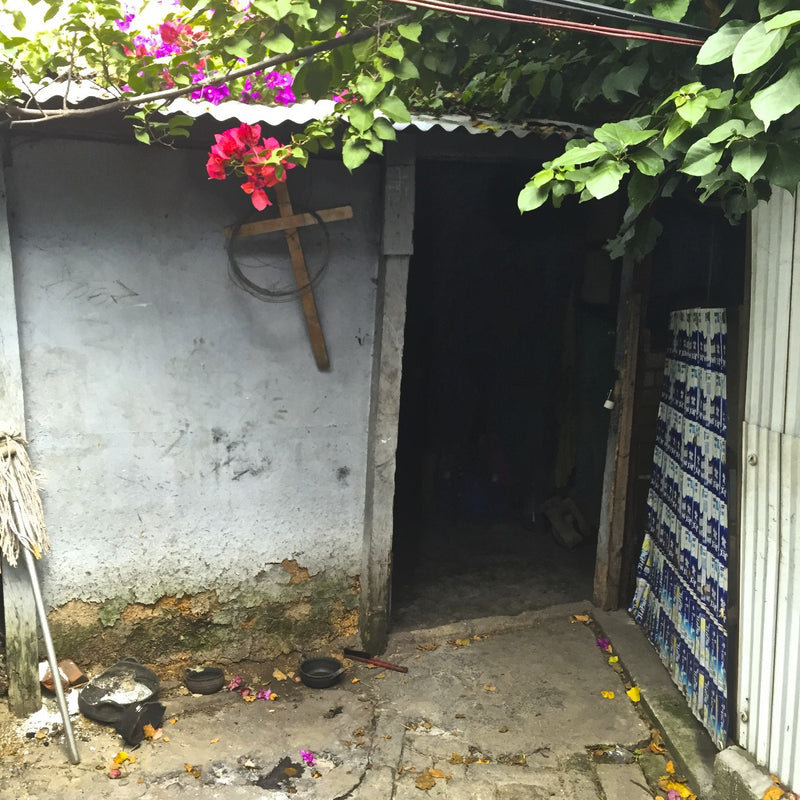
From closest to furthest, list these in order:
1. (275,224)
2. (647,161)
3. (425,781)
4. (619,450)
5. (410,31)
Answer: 1. (647,161)
2. (410,31)
3. (425,781)
4. (275,224)
5. (619,450)

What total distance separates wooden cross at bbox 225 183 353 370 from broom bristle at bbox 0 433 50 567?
69.6 inches

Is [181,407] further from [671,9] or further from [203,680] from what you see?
[671,9]

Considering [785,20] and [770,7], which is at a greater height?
[770,7]

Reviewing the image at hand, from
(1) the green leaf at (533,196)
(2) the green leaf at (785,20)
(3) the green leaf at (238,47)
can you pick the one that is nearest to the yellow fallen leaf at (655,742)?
(1) the green leaf at (533,196)

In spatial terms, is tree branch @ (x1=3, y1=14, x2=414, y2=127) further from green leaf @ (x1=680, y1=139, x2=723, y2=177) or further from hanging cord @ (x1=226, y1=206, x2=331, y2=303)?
green leaf @ (x1=680, y1=139, x2=723, y2=177)

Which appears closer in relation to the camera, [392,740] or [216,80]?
[216,80]

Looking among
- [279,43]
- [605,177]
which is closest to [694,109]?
[605,177]

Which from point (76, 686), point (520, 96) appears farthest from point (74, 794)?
point (520, 96)

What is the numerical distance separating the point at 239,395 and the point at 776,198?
10.4ft

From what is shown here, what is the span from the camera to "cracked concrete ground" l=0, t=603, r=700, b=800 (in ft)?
13.3

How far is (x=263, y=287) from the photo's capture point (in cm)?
475

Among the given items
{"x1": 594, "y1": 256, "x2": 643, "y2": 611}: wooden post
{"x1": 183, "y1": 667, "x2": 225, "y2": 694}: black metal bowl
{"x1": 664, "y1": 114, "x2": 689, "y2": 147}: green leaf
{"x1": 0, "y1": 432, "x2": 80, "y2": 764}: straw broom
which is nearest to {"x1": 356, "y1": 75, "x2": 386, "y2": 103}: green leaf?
{"x1": 664, "y1": 114, "x2": 689, "y2": 147}: green leaf

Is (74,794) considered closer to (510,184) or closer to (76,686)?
(76,686)

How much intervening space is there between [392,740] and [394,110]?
137 inches
